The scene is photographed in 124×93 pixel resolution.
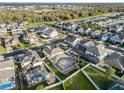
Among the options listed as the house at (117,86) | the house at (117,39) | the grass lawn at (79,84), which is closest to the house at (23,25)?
the house at (117,39)

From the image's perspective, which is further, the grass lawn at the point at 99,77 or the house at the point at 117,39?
the house at the point at 117,39

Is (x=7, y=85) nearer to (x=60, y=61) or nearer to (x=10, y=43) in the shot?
(x=60, y=61)

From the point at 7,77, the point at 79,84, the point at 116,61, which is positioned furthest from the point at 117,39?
the point at 7,77

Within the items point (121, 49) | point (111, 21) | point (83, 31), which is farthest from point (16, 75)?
point (111, 21)

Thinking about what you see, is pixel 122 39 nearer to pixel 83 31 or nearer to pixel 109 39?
pixel 109 39

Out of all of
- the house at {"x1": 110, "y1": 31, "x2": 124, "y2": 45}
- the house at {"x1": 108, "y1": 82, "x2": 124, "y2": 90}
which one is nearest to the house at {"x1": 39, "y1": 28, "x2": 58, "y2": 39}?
the house at {"x1": 110, "y1": 31, "x2": 124, "y2": 45}

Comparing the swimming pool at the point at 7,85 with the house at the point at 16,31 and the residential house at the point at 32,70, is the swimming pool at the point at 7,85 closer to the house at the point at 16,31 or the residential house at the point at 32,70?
the residential house at the point at 32,70
